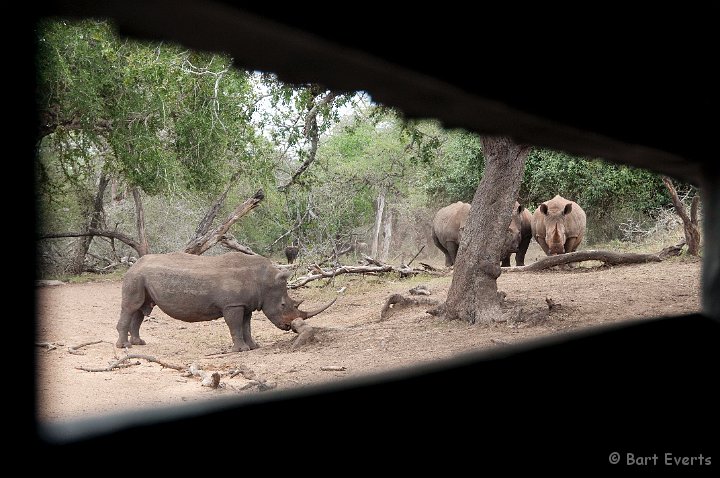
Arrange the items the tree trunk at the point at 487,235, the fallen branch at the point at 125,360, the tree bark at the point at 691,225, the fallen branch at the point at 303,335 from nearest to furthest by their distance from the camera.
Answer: the fallen branch at the point at 125,360 → the tree trunk at the point at 487,235 → the fallen branch at the point at 303,335 → the tree bark at the point at 691,225

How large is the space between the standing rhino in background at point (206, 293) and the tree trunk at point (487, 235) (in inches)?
107

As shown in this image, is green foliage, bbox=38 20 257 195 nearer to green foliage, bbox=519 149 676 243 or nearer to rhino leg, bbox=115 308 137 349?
rhino leg, bbox=115 308 137 349

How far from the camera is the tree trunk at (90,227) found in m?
19.9

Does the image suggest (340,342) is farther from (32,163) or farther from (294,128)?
(32,163)

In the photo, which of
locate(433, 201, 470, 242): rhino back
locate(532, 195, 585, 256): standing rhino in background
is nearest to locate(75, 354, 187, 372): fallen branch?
locate(532, 195, 585, 256): standing rhino in background

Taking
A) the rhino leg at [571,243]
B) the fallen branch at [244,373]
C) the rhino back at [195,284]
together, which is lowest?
the fallen branch at [244,373]

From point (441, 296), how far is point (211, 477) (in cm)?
1206

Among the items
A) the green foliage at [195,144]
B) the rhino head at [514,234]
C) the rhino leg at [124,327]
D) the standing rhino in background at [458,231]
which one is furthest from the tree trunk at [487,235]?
the standing rhino in background at [458,231]

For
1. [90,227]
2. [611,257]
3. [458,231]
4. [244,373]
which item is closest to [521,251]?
[458,231]

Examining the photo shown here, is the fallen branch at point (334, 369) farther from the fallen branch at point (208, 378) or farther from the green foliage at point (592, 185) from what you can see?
the green foliage at point (592, 185)

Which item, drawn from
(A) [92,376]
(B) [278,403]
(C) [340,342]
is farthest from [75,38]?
(B) [278,403]

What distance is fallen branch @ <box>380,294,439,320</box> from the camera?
39.9 ft

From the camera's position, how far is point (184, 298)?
11.3 meters

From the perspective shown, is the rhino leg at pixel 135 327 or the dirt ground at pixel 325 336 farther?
the rhino leg at pixel 135 327
